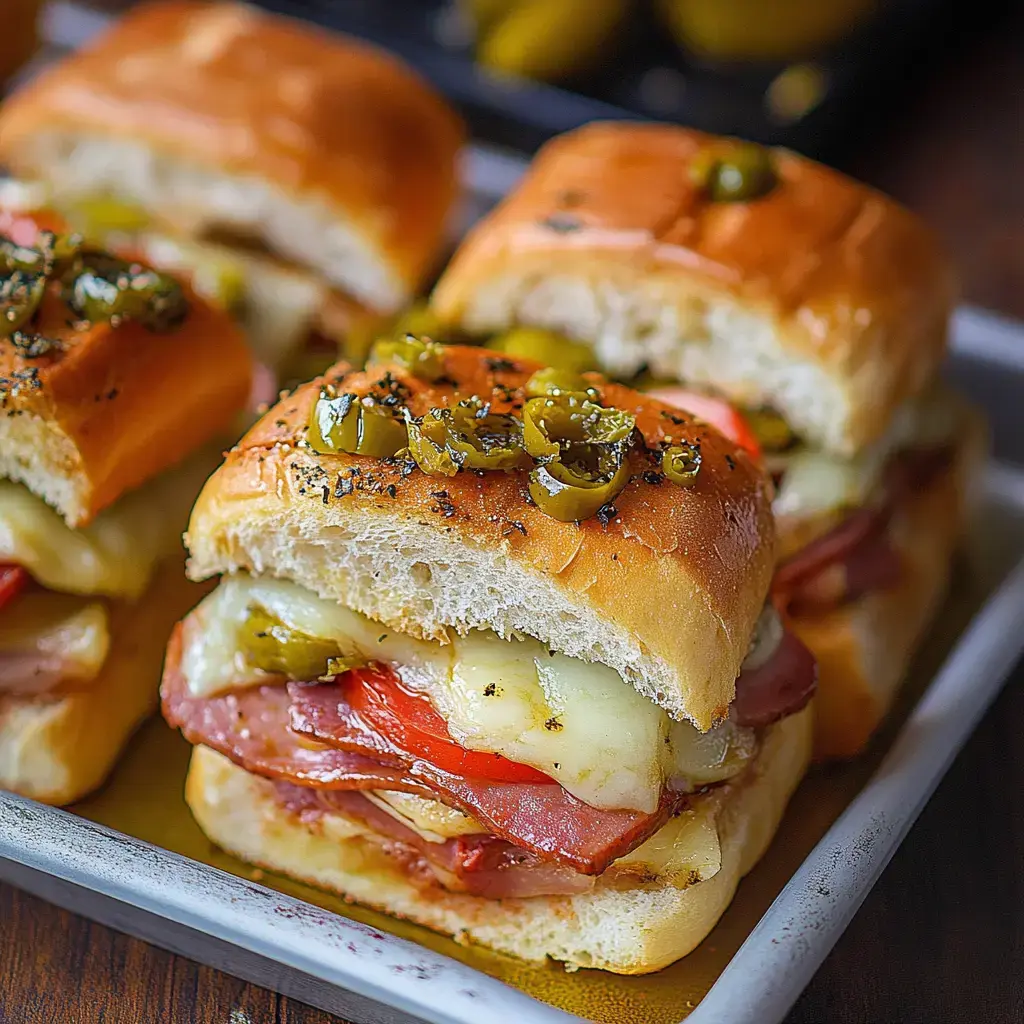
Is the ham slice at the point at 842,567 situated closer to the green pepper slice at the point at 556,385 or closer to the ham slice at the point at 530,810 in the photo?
the green pepper slice at the point at 556,385

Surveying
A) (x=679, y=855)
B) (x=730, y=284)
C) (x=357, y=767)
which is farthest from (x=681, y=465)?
(x=730, y=284)

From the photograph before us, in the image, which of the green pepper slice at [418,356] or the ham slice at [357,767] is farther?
the green pepper slice at [418,356]

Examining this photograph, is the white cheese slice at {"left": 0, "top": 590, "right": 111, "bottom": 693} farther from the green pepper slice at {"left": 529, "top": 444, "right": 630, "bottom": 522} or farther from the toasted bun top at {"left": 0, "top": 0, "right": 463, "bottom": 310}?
the toasted bun top at {"left": 0, "top": 0, "right": 463, "bottom": 310}

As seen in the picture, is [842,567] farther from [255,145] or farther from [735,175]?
[255,145]

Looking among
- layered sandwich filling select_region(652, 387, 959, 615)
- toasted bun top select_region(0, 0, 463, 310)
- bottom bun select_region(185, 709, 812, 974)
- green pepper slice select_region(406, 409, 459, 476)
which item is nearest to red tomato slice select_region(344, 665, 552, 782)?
bottom bun select_region(185, 709, 812, 974)

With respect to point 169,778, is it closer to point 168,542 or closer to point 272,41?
point 168,542

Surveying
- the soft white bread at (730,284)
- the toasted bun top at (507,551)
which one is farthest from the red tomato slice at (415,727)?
the soft white bread at (730,284)
